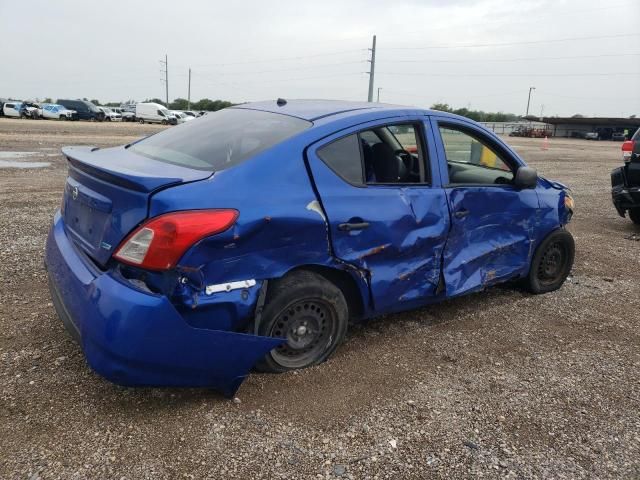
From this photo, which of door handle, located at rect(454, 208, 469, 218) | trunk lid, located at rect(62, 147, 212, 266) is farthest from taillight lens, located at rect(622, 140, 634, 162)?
trunk lid, located at rect(62, 147, 212, 266)

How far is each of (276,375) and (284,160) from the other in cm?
127

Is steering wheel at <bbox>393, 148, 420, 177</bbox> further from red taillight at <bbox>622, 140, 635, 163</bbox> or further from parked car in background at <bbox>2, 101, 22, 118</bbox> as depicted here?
parked car in background at <bbox>2, 101, 22, 118</bbox>

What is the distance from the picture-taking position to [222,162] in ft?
9.63

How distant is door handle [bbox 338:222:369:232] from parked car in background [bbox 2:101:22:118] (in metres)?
45.6

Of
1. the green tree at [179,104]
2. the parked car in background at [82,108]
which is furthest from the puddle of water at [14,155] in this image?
the green tree at [179,104]

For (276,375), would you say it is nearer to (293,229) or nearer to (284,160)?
(293,229)

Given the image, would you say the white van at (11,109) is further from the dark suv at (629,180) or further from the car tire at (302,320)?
the car tire at (302,320)

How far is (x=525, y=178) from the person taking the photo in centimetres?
405

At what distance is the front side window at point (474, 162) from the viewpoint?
12.9ft

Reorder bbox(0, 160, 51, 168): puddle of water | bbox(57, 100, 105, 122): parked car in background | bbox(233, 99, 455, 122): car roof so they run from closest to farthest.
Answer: bbox(233, 99, 455, 122): car roof < bbox(0, 160, 51, 168): puddle of water < bbox(57, 100, 105, 122): parked car in background

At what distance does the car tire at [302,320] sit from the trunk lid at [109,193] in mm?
767

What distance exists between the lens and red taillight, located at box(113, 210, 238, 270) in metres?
2.44

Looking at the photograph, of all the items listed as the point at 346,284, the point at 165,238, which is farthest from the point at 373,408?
the point at 165,238

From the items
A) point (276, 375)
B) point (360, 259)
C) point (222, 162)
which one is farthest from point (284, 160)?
point (276, 375)
